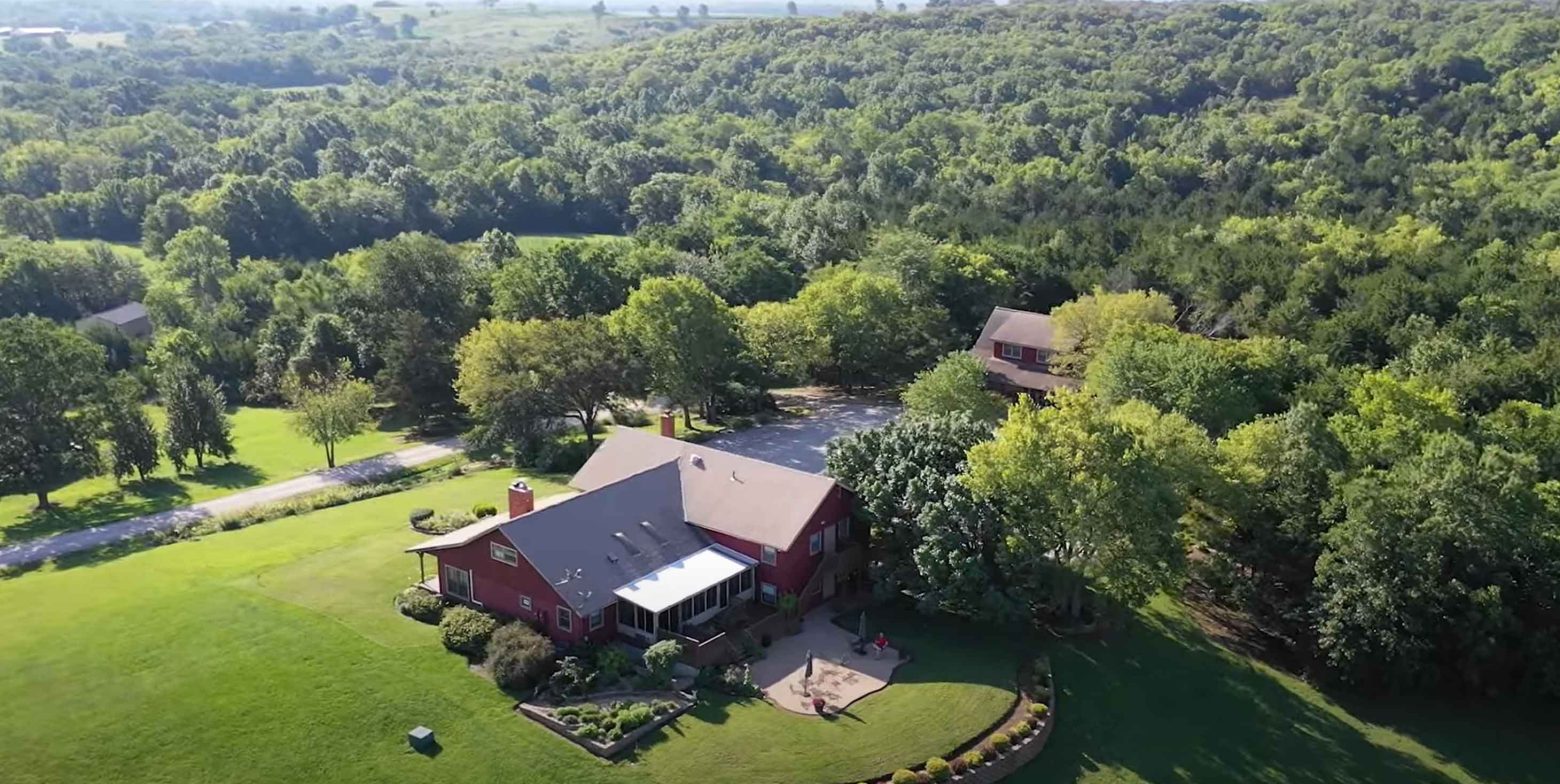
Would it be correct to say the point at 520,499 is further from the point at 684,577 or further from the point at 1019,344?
the point at 1019,344

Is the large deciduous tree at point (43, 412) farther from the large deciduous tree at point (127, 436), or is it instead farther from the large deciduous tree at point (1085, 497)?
the large deciduous tree at point (1085, 497)

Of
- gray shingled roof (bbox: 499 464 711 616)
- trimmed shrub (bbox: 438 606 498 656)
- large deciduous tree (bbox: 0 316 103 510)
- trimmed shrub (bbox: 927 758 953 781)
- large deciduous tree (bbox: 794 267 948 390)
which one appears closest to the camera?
trimmed shrub (bbox: 927 758 953 781)

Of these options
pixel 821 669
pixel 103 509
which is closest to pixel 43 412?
pixel 103 509

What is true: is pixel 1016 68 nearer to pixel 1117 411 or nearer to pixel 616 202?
pixel 616 202

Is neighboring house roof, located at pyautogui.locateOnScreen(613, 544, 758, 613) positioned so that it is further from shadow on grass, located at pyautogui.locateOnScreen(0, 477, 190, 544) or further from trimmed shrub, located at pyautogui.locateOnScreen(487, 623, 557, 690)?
shadow on grass, located at pyautogui.locateOnScreen(0, 477, 190, 544)

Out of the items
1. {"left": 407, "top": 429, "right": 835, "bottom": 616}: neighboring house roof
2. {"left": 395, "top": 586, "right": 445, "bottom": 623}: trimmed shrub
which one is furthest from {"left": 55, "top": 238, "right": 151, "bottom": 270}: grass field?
{"left": 407, "top": 429, "right": 835, "bottom": 616}: neighboring house roof

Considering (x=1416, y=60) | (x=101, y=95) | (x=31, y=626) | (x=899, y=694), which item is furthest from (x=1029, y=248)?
(x=101, y=95)
